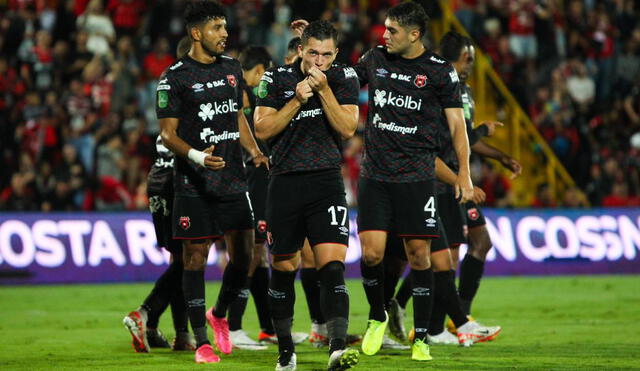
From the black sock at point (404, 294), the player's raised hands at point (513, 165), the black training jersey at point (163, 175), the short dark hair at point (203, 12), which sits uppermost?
the short dark hair at point (203, 12)

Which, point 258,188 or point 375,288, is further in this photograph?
point 258,188

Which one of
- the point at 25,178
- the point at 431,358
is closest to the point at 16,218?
the point at 25,178

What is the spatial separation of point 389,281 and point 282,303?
1987mm

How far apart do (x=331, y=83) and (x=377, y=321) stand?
205 centimetres

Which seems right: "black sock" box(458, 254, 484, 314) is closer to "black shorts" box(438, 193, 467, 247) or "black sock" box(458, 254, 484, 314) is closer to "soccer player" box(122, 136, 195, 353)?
"black shorts" box(438, 193, 467, 247)

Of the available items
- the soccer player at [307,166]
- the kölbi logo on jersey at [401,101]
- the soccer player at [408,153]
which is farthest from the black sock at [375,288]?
the kölbi logo on jersey at [401,101]

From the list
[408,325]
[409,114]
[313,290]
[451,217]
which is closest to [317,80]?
[409,114]

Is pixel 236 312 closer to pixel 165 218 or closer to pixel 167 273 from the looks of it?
pixel 167 273

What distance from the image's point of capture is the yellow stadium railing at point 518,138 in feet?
70.1

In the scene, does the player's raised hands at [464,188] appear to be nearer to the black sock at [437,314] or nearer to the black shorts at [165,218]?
the black sock at [437,314]

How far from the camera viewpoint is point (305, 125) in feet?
26.7

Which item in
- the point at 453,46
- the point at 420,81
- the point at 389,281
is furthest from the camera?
the point at 453,46

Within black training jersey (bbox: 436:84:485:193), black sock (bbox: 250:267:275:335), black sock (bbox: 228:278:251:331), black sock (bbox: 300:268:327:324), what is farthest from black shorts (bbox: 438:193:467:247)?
black sock (bbox: 228:278:251:331)

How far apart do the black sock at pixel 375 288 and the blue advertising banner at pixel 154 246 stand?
26.1ft
